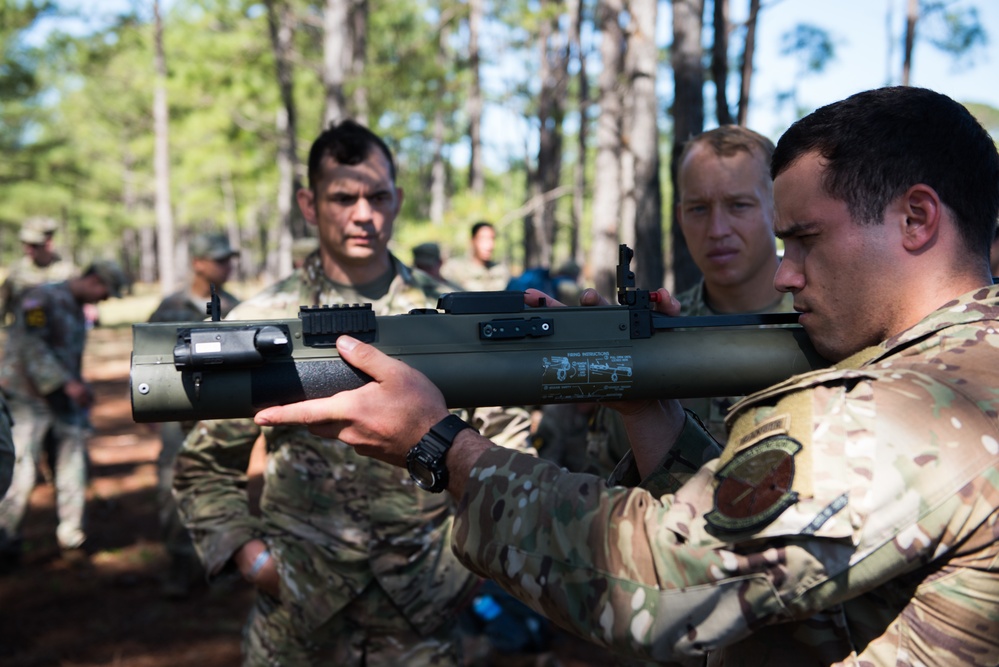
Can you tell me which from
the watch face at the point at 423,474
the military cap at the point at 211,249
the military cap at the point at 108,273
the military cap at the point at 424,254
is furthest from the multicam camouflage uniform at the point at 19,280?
the watch face at the point at 423,474

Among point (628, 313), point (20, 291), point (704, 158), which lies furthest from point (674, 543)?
point (20, 291)

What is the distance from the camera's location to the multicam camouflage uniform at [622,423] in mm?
2953

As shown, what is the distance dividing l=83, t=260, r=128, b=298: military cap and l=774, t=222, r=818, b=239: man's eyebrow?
7192 mm

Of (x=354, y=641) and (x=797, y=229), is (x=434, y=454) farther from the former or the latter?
(x=354, y=641)

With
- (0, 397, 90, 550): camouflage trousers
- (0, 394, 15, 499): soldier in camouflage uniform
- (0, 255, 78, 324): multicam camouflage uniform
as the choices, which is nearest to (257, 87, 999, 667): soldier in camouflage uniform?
(0, 394, 15, 499): soldier in camouflage uniform

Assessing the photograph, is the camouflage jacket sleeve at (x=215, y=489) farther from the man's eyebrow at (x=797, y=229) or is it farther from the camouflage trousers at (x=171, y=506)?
the camouflage trousers at (x=171, y=506)

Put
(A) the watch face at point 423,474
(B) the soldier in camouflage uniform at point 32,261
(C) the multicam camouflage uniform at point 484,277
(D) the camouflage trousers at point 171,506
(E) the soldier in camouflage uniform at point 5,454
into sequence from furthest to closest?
(C) the multicam camouflage uniform at point 484,277
(B) the soldier in camouflage uniform at point 32,261
(D) the camouflage trousers at point 171,506
(E) the soldier in camouflage uniform at point 5,454
(A) the watch face at point 423,474

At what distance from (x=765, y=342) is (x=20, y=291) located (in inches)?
324

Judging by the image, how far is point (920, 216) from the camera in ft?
5.16

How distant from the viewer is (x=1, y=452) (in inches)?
109

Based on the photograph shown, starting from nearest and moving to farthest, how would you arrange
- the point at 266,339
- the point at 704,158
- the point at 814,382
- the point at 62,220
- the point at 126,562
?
1. the point at 814,382
2. the point at 266,339
3. the point at 704,158
4. the point at 126,562
5. the point at 62,220

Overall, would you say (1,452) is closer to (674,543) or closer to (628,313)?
(628,313)

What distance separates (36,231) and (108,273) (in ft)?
5.92

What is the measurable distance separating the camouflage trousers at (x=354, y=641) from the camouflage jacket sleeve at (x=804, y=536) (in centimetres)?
165
